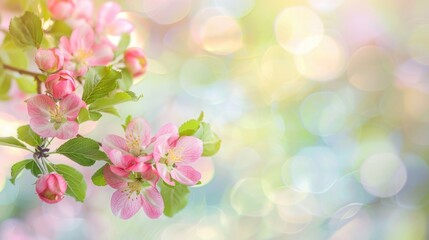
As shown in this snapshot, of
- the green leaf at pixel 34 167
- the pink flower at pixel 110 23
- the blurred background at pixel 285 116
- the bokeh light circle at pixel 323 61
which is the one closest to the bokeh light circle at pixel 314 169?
the blurred background at pixel 285 116

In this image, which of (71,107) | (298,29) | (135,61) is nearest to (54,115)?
(71,107)

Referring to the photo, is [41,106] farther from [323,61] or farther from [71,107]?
[323,61]

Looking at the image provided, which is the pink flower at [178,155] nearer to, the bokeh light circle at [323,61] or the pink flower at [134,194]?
the pink flower at [134,194]

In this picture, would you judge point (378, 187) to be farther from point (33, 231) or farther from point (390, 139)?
point (33, 231)

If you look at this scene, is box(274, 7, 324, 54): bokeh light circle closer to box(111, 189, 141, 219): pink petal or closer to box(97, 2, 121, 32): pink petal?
box(97, 2, 121, 32): pink petal

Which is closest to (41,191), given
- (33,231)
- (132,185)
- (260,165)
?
(132,185)

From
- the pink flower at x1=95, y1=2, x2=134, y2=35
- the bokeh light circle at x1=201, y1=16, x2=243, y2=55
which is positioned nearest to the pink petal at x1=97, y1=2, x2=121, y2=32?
the pink flower at x1=95, y1=2, x2=134, y2=35
